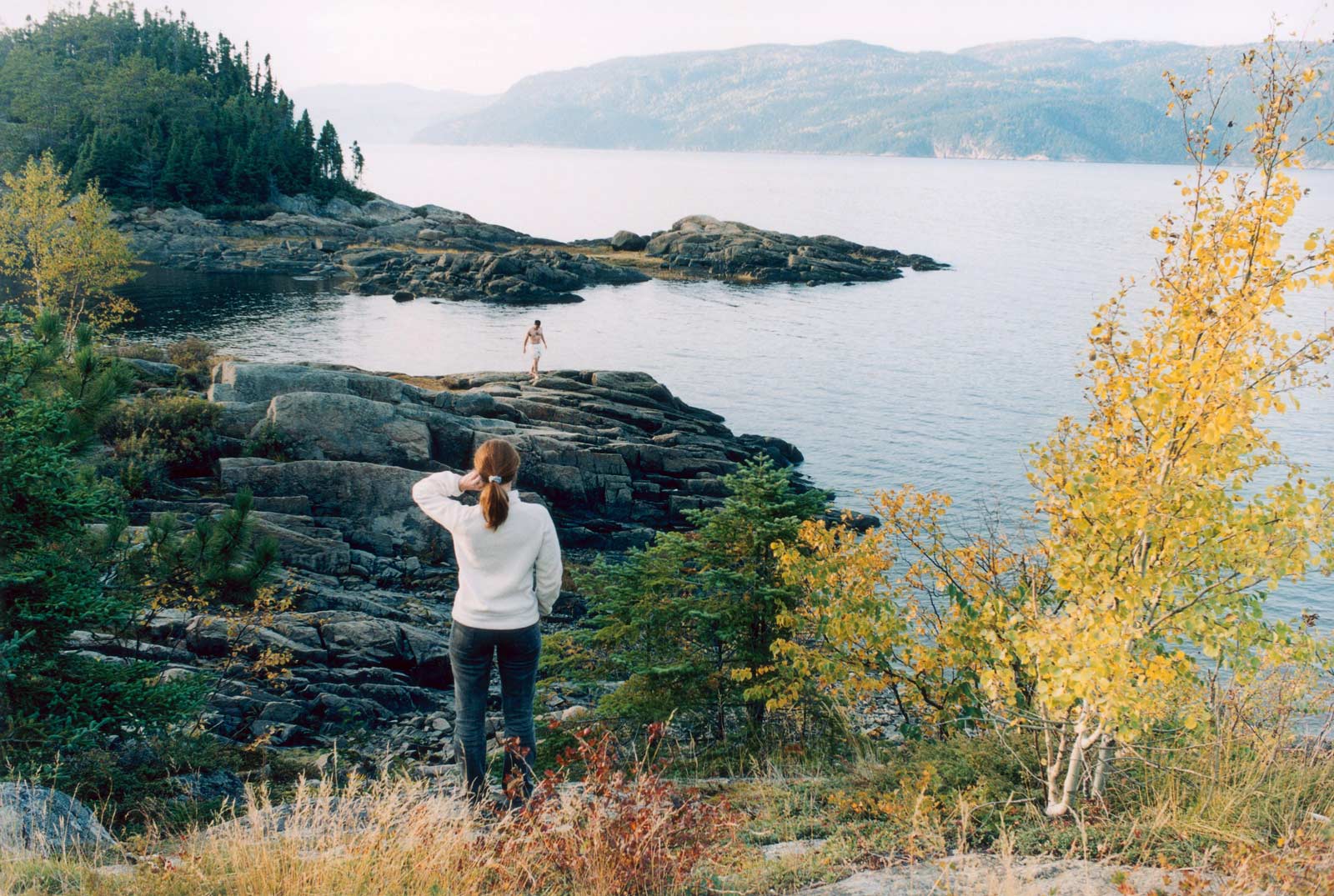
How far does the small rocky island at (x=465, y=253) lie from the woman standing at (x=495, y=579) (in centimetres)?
6771

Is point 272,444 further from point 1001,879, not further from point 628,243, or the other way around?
point 628,243

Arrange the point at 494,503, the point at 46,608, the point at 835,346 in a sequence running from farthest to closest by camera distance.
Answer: the point at 835,346 < the point at 46,608 < the point at 494,503

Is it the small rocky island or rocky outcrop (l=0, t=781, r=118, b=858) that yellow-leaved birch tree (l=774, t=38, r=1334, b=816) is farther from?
the small rocky island

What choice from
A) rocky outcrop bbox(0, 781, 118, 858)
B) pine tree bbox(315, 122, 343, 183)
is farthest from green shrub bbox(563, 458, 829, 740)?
pine tree bbox(315, 122, 343, 183)

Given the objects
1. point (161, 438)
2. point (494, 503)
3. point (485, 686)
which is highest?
point (494, 503)

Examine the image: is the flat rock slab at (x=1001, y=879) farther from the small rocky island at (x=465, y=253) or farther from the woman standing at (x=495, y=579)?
the small rocky island at (x=465, y=253)

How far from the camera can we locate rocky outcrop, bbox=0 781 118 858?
6.23 m

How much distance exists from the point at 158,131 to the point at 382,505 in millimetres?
98239

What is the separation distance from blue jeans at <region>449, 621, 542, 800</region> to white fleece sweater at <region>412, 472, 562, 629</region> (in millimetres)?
134

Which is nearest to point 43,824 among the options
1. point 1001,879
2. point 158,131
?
point 1001,879

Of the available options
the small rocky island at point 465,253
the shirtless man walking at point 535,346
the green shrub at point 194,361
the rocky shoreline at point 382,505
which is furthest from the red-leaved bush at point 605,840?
the small rocky island at point 465,253

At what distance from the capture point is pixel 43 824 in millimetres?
6656

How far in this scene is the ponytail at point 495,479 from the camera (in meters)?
6.61

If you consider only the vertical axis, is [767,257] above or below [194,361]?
above
